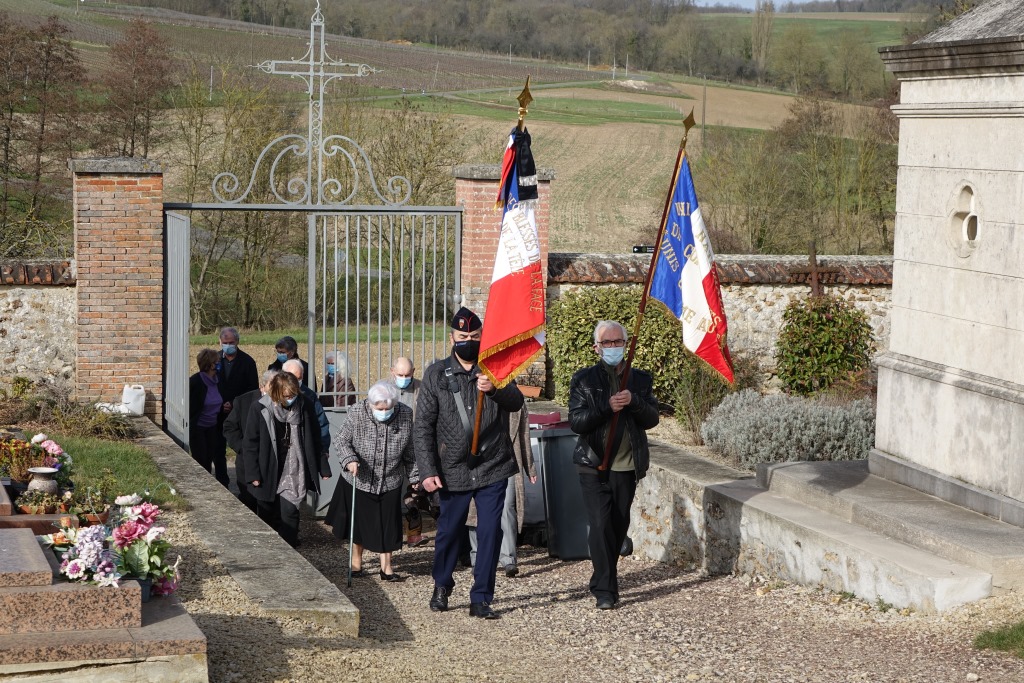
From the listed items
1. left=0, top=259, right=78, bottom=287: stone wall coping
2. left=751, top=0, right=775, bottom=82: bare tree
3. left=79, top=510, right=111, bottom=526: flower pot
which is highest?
left=751, top=0, right=775, bottom=82: bare tree

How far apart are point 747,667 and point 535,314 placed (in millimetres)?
2315

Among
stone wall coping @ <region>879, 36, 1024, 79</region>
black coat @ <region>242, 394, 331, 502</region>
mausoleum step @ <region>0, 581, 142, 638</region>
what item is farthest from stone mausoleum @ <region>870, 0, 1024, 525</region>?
mausoleum step @ <region>0, 581, 142, 638</region>

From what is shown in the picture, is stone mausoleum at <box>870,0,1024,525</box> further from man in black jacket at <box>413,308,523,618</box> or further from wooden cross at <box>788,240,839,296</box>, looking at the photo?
wooden cross at <box>788,240,839,296</box>

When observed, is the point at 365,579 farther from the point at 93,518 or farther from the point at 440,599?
the point at 93,518

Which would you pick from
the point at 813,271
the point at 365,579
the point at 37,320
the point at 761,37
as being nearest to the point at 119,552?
the point at 365,579

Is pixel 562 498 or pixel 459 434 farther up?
pixel 459 434

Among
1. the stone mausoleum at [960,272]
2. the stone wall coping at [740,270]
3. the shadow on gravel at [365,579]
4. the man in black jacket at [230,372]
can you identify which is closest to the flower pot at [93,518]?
the shadow on gravel at [365,579]

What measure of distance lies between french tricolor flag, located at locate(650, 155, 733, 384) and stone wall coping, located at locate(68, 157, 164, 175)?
5.70m

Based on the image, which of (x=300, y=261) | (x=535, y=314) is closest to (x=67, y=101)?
(x=300, y=261)

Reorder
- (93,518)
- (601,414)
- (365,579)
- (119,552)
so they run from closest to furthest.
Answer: (119,552) < (93,518) < (601,414) < (365,579)

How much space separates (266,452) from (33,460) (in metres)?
1.85

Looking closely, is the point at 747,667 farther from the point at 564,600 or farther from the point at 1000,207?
the point at 1000,207

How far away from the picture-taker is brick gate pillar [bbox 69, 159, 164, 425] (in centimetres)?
1114

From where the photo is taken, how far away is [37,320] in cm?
1209
